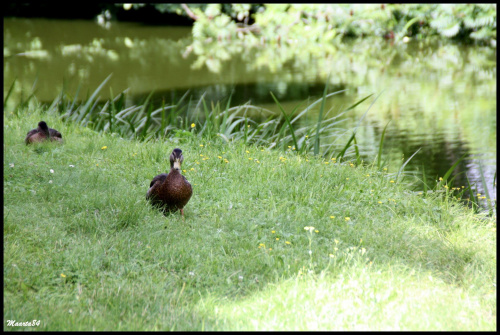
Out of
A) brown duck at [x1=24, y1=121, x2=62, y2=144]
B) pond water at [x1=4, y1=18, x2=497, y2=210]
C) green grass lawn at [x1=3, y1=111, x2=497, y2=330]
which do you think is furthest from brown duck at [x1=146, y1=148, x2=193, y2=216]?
pond water at [x1=4, y1=18, x2=497, y2=210]

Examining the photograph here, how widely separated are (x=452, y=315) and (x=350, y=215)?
151 centimetres

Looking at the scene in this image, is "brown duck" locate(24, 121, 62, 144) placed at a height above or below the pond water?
above

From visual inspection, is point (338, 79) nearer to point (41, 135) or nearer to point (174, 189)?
point (41, 135)

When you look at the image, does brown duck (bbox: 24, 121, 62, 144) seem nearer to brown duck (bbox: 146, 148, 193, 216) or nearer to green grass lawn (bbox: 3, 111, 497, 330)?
green grass lawn (bbox: 3, 111, 497, 330)

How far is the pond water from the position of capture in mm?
7723

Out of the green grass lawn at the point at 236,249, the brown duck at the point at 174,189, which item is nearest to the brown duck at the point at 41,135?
the green grass lawn at the point at 236,249

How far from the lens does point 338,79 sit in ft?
40.9

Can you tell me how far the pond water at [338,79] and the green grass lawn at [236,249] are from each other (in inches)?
62.0

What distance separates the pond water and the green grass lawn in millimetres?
1575

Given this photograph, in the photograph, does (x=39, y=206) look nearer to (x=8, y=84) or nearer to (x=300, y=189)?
(x=300, y=189)

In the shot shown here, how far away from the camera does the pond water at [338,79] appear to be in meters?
7.72

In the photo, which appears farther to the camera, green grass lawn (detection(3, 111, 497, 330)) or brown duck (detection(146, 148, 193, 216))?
brown duck (detection(146, 148, 193, 216))

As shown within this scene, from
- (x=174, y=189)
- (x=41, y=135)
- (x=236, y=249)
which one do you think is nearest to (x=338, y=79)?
(x=41, y=135)

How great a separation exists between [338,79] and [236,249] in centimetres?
962
